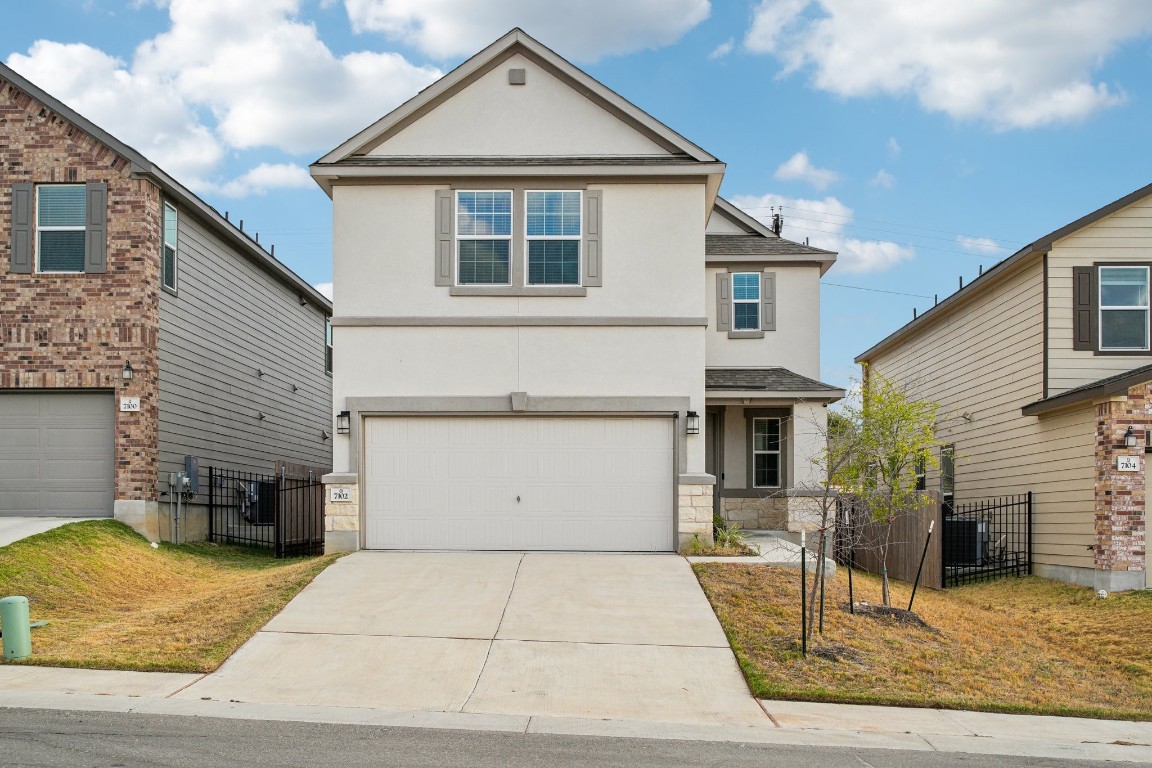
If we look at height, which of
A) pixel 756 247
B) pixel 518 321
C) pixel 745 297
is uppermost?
pixel 756 247

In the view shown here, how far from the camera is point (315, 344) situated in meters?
29.0

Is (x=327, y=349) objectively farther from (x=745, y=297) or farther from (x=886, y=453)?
(x=886, y=453)

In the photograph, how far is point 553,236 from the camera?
17297 mm

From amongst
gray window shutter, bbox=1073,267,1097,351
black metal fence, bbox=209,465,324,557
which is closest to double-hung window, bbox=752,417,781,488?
gray window shutter, bbox=1073,267,1097,351

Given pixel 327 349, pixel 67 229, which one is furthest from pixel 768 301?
pixel 327 349

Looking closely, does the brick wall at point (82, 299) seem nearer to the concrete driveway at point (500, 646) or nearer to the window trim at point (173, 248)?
the window trim at point (173, 248)

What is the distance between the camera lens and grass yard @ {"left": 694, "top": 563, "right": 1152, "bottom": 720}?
35.0 feet

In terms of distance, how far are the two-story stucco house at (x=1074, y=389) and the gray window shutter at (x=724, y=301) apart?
4.79 metres

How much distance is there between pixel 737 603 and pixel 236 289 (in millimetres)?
13858

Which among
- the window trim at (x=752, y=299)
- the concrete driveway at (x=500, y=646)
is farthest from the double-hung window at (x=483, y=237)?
the window trim at (x=752, y=299)

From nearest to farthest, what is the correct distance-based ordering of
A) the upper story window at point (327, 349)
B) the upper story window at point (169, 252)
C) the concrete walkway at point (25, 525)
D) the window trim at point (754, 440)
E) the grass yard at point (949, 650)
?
the grass yard at point (949, 650) < the concrete walkway at point (25, 525) < the upper story window at point (169, 252) < the window trim at point (754, 440) < the upper story window at point (327, 349)

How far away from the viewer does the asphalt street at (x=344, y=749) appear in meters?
7.80

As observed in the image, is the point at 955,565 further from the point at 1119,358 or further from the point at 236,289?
the point at 236,289

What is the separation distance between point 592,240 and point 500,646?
7.44 meters
